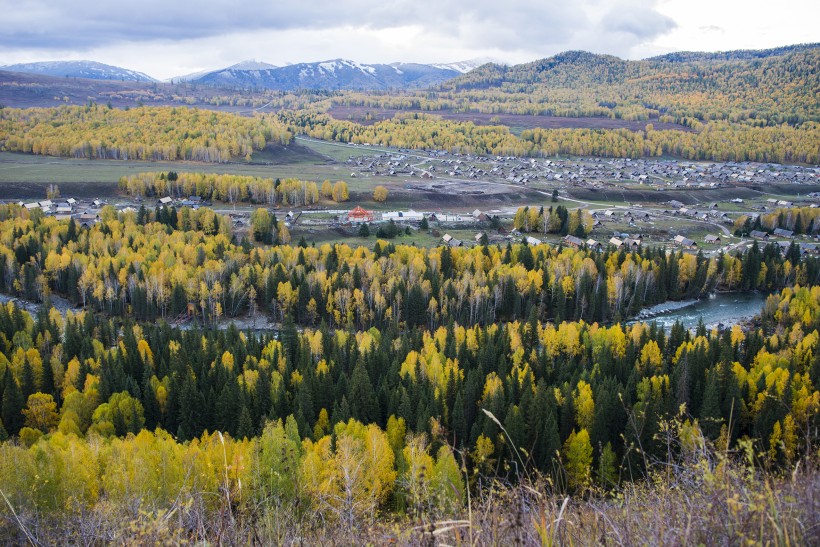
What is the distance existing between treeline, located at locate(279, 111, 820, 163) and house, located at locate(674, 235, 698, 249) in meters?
88.0

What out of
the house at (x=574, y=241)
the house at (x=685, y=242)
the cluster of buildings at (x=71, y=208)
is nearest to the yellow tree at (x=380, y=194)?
the house at (x=574, y=241)

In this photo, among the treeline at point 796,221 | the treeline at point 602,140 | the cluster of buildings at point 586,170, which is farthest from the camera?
the treeline at point 602,140

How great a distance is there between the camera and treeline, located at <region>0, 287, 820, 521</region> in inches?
914

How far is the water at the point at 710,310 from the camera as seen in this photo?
56.3 m

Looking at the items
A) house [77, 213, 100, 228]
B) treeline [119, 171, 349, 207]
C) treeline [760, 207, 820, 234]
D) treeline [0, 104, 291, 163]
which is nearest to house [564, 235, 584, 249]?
treeline [760, 207, 820, 234]

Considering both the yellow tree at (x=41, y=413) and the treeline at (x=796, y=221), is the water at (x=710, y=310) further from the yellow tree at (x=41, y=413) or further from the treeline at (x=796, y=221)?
the yellow tree at (x=41, y=413)

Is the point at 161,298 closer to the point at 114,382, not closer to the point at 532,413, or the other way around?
the point at 114,382

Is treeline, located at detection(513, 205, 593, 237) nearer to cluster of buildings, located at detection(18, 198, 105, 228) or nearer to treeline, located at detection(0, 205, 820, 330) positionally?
treeline, located at detection(0, 205, 820, 330)

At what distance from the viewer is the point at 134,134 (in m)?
142

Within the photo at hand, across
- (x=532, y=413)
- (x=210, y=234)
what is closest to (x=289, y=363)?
(x=532, y=413)

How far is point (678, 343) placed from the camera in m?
43.4

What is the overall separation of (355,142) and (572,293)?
12937 centimetres

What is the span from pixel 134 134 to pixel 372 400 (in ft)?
420

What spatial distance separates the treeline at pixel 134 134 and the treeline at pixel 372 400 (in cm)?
9470
